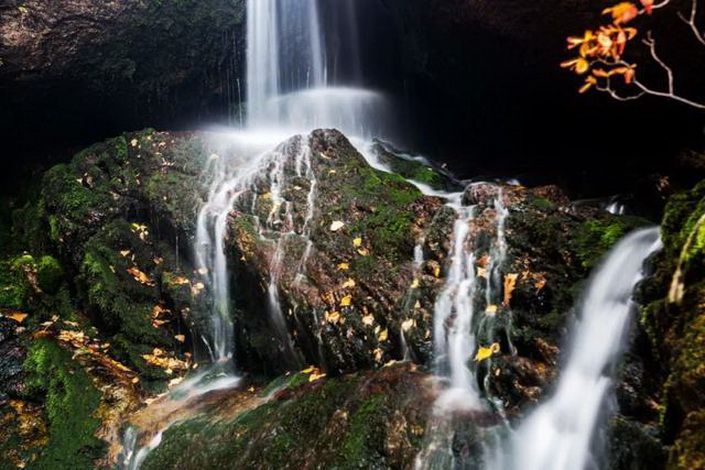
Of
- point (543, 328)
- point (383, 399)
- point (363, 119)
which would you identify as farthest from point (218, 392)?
point (363, 119)

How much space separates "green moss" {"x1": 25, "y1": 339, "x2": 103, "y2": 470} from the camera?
6.48 meters

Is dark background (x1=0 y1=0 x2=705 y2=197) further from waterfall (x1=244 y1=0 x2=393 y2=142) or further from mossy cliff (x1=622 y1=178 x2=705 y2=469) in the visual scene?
mossy cliff (x1=622 y1=178 x2=705 y2=469)

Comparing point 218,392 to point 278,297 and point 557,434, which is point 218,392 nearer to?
point 278,297

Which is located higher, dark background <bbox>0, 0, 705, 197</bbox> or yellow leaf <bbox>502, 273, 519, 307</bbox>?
dark background <bbox>0, 0, 705, 197</bbox>

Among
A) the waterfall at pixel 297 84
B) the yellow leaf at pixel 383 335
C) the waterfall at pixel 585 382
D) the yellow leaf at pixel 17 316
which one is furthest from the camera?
the waterfall at pixel 297 84

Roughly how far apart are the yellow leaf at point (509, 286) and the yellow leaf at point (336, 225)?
2.62m

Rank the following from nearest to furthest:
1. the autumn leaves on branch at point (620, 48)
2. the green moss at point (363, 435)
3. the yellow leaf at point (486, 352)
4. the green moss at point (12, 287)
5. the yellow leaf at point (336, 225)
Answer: the autumn leaves on branch at point (620, 48) → the green moss at point (363, 435) → the yellow leaf at point (486, 352) → the yellow leaf at point (336, 225) → the green moss at point (12, 287)

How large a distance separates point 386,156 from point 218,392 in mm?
6053

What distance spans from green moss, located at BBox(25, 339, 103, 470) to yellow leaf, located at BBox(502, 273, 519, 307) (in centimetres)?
533

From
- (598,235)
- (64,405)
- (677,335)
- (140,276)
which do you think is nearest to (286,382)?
(64,405)

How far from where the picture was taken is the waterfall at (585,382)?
4.21m

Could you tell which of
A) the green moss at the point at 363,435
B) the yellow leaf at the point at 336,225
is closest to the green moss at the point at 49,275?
the yellow leaf at the point at 336,225

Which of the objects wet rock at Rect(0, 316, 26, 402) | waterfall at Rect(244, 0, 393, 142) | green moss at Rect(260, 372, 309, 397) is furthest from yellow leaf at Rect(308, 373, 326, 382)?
waterfall at Rect(244, 0, 393, 142)

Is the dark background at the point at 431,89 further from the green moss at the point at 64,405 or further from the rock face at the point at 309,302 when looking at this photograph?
the green moss at the point at 64,405
